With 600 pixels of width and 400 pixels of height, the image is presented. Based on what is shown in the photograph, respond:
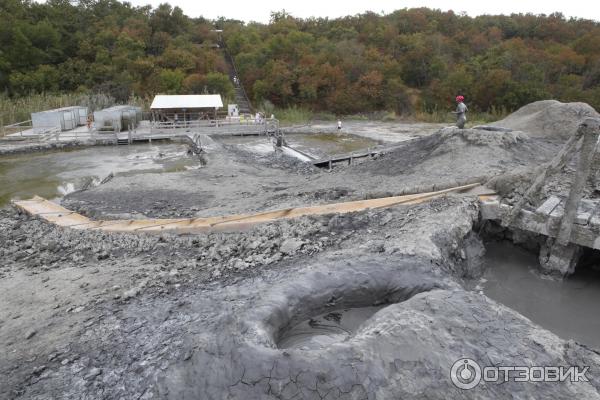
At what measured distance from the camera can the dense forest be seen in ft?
109

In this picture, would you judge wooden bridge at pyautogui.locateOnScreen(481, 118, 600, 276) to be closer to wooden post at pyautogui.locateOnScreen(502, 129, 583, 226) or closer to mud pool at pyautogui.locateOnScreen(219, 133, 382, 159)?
wooden post at pyautogui.locateOnScreen(502, 129, 583, 226)

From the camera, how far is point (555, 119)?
13320 millimetres

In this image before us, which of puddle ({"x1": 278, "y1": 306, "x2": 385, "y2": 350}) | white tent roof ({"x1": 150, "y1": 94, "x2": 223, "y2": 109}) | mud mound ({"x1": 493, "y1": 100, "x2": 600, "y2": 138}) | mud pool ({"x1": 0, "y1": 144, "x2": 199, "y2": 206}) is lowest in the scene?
mud pool ({"x1": 0, "y1": 144, "x2": 199, "y2": 206})

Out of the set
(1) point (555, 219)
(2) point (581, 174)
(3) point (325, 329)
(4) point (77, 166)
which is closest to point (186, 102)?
(4) point (77, 166)

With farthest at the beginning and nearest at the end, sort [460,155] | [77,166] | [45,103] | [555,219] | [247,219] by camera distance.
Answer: [45,103]
[77,166]
[460,155]
[247,219]
[555,219]

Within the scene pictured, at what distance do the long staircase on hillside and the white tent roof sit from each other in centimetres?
623

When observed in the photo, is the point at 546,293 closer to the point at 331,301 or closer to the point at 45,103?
the point at 331,301

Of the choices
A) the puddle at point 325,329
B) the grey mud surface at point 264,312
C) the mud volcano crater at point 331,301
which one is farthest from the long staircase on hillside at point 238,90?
the puddle at point 325,329

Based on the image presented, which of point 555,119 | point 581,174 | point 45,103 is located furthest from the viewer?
point 45,103

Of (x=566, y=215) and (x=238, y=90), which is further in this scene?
(x=238, y=90)

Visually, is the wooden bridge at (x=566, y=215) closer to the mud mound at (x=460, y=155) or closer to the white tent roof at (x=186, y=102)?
the mud mound at (x=460, y=155)

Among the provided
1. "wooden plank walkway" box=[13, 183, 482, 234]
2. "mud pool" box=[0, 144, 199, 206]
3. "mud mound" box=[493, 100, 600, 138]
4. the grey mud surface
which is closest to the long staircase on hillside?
"mud pool" box=[0, 144, 199, 206]

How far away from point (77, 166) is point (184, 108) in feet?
31.1

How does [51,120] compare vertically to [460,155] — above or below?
above
